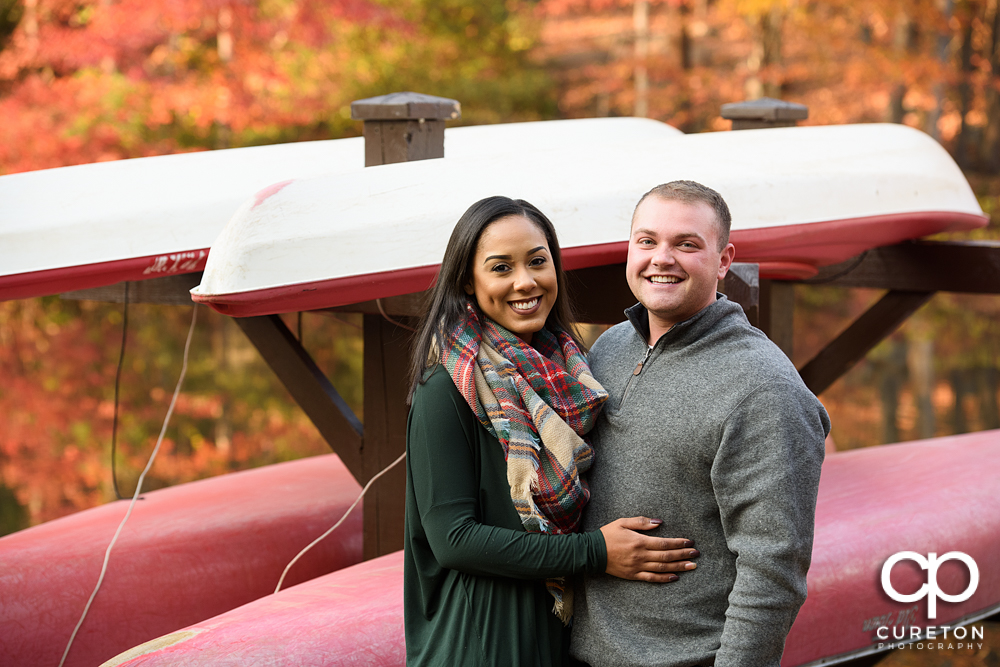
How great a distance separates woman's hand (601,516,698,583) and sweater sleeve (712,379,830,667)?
4.3 inches

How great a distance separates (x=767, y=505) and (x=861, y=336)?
9.03 feet

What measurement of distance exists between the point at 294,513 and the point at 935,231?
8.77 ft

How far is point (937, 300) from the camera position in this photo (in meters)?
13.1

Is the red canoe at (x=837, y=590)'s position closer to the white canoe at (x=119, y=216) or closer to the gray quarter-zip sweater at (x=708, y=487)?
the gray quarter-zip sweater at (x=708, y=487)

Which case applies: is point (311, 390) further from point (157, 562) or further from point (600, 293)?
point (600, 293)

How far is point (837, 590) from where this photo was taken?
9.30 ft

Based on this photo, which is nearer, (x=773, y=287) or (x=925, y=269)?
(x=925, y=269)

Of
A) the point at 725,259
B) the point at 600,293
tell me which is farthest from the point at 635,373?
the point at 600,293

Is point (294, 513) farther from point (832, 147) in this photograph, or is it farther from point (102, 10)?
point (102, 10)

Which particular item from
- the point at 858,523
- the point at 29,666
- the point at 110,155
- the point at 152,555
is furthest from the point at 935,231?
the point at 110,155

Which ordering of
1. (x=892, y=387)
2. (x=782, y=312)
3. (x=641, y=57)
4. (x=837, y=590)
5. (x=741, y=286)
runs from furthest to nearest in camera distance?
(x=641, y=57) < (x=892, y=387) < (x=782, y=312) < (x=837, y=590) < (x=741, y=286)

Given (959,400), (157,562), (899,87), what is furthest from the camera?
(899,87)

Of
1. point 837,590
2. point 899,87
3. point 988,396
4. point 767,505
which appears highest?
point 899,87
